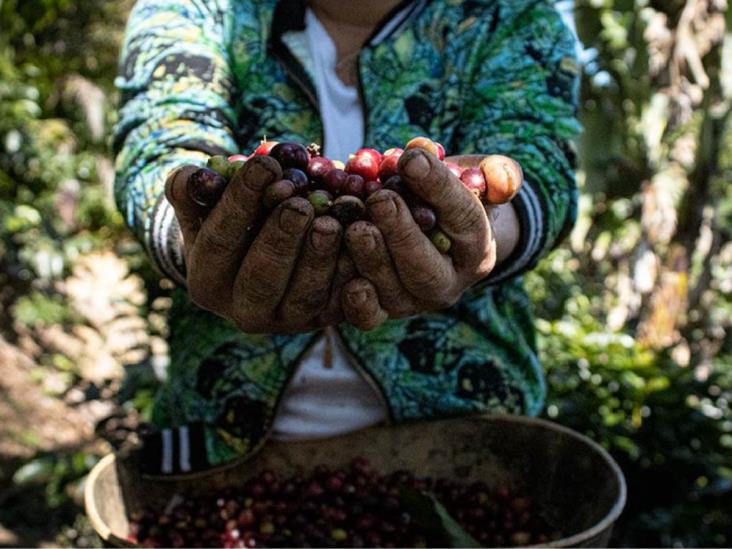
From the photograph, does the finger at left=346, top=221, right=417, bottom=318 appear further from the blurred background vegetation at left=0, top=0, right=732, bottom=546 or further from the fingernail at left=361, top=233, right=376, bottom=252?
the blurred background vegetation at left=0, top=0, right=732, bottom=546

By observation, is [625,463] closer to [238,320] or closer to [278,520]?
[278,520]

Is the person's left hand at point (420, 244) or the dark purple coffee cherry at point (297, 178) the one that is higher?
the dark purple coffee cherry at point (297, 178)

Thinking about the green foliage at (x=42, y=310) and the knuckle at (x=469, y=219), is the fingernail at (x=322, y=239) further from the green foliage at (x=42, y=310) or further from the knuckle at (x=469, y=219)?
the green foliage at (x=42, y=310)

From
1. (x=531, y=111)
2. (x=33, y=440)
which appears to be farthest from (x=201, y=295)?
(x=33, y=440)

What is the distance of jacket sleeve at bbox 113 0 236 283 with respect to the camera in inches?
A: 54.7

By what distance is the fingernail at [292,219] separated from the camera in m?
1.02

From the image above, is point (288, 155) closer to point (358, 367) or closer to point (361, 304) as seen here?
point (361, 304)

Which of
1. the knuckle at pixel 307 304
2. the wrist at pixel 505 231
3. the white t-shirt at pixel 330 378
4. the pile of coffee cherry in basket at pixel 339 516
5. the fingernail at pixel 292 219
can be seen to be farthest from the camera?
the white t-shirt at pixel 330 378

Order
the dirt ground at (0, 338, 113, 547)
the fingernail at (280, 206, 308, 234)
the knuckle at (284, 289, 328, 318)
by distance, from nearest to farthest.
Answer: the fingernail at (280, 206, 308, 234) → the knuckle at (284, 289, 328, 318) → the dirt ground at (0, 338, 113, 547)

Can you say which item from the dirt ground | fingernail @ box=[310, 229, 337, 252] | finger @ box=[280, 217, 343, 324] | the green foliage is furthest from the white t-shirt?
the green foliage

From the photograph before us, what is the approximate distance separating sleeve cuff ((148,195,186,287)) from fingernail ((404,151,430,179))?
1.46 feet

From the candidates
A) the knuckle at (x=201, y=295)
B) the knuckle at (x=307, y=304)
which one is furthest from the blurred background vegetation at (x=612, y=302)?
the knuckle at (x=307, y=304)

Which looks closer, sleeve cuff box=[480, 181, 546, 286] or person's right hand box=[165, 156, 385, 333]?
person's right hand box=[165, 156, 385, 333]

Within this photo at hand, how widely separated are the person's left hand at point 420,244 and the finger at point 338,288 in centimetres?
2
